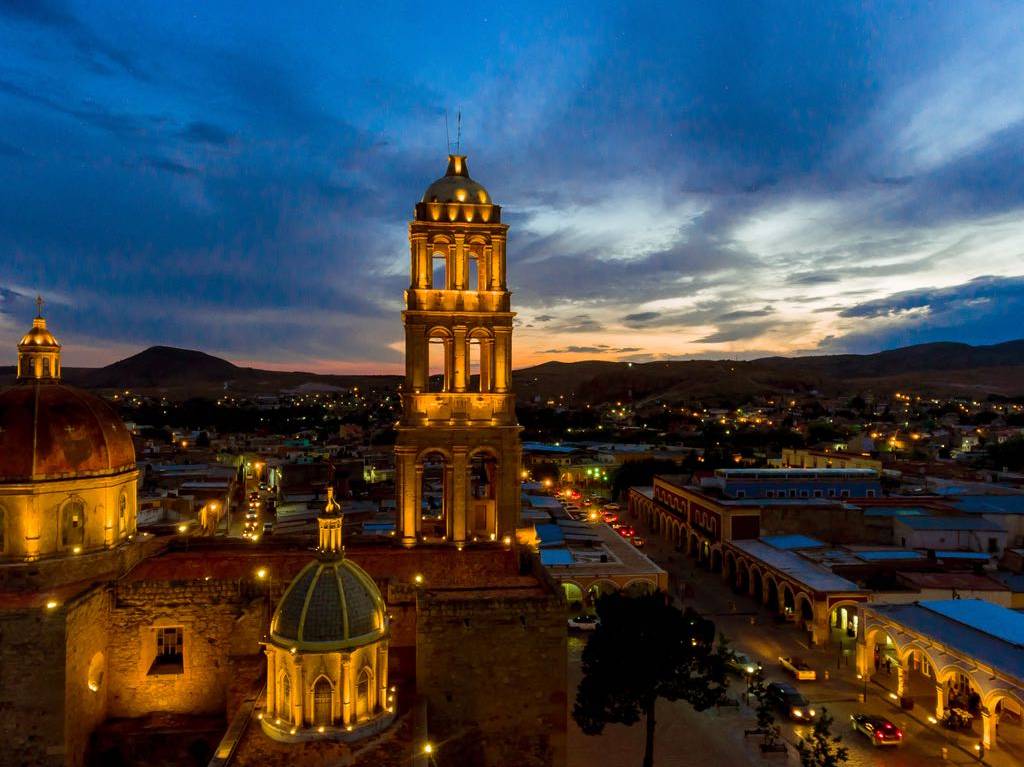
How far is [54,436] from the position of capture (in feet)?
68.3

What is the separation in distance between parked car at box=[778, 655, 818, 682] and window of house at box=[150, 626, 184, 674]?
76.9 feet

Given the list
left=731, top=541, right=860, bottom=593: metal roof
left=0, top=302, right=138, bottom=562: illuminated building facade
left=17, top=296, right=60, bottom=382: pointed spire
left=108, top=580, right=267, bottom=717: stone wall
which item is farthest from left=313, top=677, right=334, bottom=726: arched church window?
left=731, top=541, right=860, bottom=593: metal roof

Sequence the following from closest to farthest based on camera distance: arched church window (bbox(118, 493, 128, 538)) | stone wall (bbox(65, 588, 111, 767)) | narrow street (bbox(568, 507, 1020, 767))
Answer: stone wall (bbox(65, 588, 111, 767)), arched church window (bbox(118, 493, 128, 538)), narrow street (bbox(568, 507, 1020, 767))

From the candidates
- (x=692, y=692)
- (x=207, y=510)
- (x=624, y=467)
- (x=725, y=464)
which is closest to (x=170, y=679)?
(x=692, y=692)

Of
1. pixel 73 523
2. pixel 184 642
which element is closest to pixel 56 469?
pixel 73 523

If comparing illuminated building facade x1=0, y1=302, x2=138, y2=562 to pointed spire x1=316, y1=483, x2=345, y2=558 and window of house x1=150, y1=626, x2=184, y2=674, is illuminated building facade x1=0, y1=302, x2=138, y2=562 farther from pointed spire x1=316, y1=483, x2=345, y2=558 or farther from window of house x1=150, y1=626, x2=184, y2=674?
pointed spire x1=316, y1=483, x2=345, y2=558

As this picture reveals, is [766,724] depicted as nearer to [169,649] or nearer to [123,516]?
[169,649]

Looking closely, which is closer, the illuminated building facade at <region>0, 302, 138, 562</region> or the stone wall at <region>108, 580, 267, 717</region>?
the stone wall at <region>108, 580, 267, 717</region>

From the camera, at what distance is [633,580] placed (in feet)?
125

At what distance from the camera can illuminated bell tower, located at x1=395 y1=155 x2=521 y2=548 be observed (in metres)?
24.8

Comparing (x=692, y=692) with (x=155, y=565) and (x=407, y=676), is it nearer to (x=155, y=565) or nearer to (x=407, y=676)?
(x=407, y=676)

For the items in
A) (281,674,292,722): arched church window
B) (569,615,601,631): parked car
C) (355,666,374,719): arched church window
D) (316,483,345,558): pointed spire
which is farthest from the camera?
(569,615,601,631): parked car

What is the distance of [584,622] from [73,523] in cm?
2317

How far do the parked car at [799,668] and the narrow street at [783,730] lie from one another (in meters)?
0.23
